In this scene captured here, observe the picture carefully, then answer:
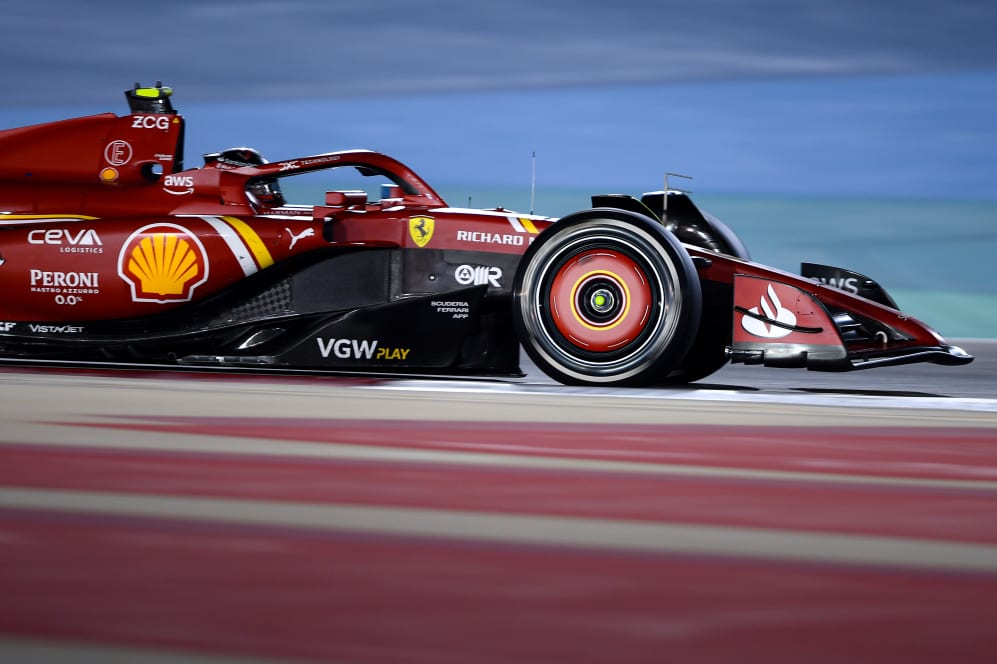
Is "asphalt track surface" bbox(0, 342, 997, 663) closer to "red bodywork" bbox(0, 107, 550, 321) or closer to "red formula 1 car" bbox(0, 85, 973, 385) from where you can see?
"red formula 1 car" bbox(0, 85, 973, 385)

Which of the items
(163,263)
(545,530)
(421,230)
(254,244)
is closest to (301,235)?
(254,244)

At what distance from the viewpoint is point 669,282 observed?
15.7 feet

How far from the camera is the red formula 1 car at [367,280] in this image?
15.9ft

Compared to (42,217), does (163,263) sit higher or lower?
lower

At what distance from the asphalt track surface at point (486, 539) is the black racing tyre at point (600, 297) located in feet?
5.09

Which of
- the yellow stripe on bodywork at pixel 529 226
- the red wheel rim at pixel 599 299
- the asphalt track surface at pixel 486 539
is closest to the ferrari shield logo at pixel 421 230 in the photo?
the yellow stripe on bodywork at pixel 529 226

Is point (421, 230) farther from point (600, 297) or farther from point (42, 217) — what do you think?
point (42, 217)

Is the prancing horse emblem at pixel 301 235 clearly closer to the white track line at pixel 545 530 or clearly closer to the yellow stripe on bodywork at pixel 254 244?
the yellow stripe on bodywork at pixel 254 244

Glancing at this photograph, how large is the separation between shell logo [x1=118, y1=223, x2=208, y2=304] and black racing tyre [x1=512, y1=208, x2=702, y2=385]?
1590mm

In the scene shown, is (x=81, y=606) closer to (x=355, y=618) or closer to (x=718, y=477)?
(x=355, y=618)

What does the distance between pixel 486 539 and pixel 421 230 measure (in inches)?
148

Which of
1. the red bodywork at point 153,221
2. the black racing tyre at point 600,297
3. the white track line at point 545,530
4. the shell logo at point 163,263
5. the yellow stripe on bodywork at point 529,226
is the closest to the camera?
the white track line at point 545,530

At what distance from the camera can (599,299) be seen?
4.95 m

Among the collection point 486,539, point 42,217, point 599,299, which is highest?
point 42,217
